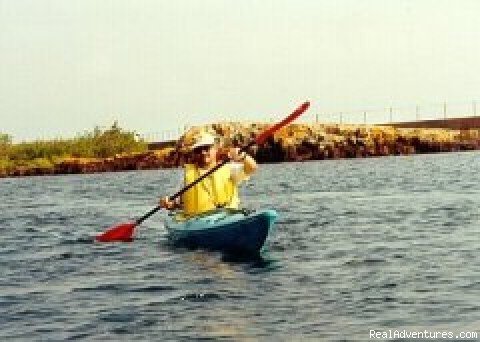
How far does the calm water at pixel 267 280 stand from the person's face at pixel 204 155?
1.73 m

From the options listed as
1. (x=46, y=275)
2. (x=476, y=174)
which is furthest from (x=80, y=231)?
(x=476, y=174)

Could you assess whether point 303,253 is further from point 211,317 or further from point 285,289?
point 211,317

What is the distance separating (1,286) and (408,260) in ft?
22.0

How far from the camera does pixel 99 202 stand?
121 ft

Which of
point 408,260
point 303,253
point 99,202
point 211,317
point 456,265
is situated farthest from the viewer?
point 99,202

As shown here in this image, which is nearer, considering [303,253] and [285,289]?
[285,289]

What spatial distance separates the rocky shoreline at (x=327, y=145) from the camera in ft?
257

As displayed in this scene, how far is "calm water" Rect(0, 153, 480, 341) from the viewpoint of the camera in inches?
434

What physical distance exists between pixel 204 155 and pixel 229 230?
1544 millimetres

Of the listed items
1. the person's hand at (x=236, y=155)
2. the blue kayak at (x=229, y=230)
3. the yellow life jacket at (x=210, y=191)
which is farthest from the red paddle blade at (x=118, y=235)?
the person's hand at (x=236, y=155)

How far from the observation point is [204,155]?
685 inches

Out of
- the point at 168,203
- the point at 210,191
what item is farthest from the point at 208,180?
the point at 168,203

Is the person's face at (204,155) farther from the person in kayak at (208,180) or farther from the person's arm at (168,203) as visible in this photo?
the person's arm at (168,203)

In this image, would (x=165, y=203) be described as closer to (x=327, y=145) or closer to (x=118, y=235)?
(x=118, y=235)
